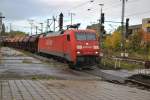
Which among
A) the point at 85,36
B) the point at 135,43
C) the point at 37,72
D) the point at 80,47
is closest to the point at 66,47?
the point at 85,36

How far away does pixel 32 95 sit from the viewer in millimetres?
12969

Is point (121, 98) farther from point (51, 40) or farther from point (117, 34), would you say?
point (117, 34)

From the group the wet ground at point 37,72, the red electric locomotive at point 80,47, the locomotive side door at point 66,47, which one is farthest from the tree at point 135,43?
the wet ground at point 37,72

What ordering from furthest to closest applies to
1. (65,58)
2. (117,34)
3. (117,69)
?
1. (117,34)
2. (65,58)
3. (117,69)

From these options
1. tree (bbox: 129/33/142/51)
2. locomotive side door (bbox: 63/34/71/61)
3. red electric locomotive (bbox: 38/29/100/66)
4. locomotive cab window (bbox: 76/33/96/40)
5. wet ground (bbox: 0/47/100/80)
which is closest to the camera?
wet ground (bbox: 0/47/100/80)

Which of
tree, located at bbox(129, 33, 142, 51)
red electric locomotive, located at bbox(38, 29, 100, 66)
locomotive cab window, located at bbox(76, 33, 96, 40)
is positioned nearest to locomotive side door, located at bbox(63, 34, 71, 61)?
red electric locomotive, located at bbox(38, 29, 100, 66)

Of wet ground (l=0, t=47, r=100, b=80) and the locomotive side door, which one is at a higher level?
the locomotive side door

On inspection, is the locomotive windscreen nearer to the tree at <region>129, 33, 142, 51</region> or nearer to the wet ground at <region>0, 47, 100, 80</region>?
the wet ground at <region>0, 47, 100, 80</region>

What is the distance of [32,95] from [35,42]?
156ft

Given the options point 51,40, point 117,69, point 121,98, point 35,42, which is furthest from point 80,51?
point 35,42

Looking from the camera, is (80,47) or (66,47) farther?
(66,47)

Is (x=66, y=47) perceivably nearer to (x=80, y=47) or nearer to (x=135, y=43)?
(x=80, y=47)

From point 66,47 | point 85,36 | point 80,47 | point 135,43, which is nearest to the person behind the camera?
point 80,47

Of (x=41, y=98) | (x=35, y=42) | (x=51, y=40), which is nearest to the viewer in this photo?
(x=41, y=98)
